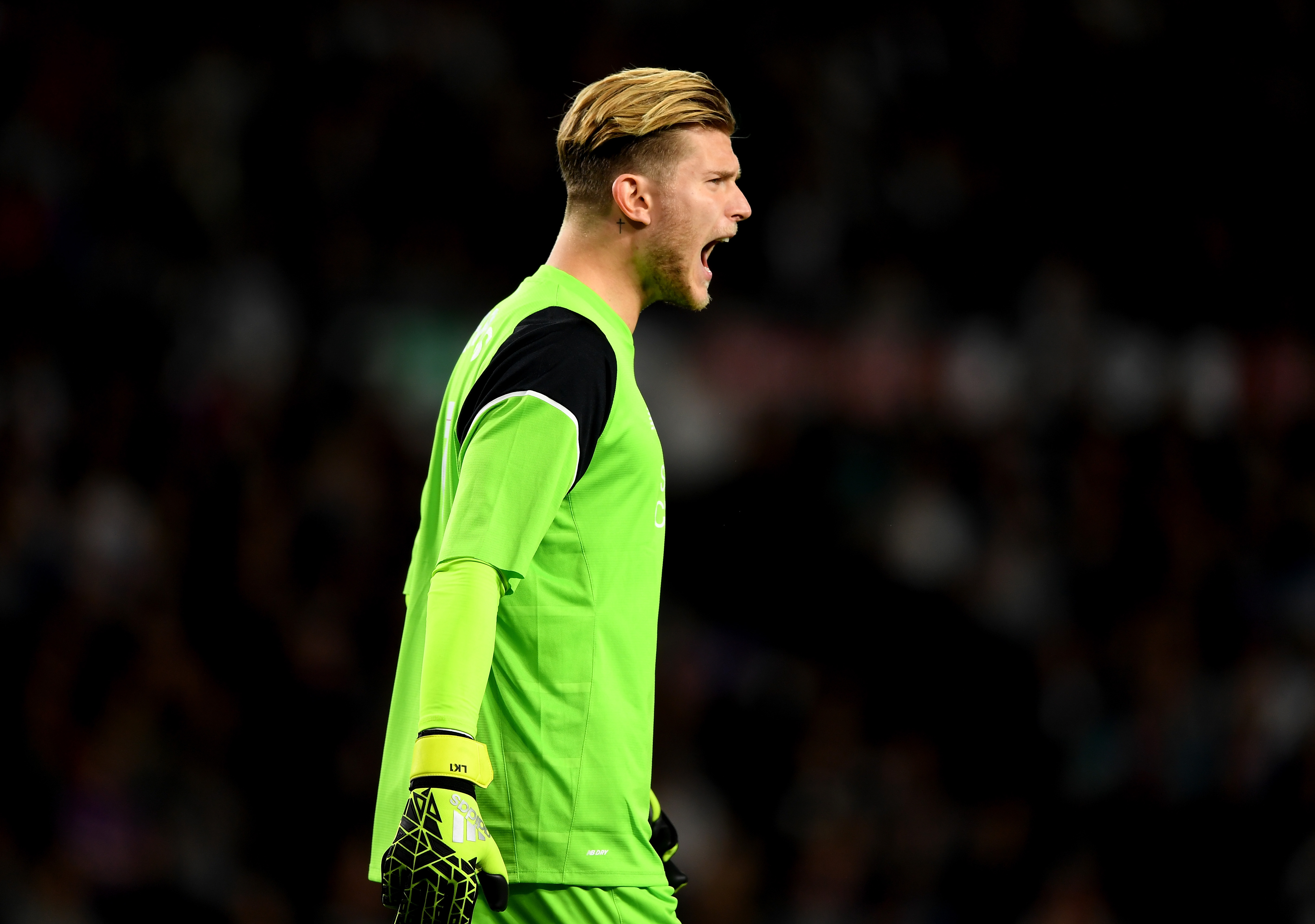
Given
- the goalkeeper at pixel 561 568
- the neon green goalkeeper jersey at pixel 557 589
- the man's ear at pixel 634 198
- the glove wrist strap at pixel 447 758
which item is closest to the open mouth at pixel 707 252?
the goalkeeper at pixel 561 568

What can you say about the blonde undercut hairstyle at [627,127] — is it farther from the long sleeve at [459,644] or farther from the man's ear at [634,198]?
the long sleeve at [459,644]

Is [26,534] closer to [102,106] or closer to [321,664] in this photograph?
[321,664]

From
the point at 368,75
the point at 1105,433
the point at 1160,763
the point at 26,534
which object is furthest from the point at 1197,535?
the point at 26,534

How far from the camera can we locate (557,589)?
102 inches

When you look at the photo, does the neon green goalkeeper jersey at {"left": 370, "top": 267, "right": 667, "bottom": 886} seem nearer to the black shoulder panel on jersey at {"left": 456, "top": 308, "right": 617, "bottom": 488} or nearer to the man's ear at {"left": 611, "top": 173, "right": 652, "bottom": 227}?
the black shoulder panel on jersey at {"left": 456, "top": 308, "right": 617, "bottom": 488}

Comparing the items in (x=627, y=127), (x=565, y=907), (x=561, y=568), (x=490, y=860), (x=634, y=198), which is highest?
(x=627, y=127)

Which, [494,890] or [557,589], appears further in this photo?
[557,589]

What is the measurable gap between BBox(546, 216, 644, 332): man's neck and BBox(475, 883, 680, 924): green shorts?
37.4 inches

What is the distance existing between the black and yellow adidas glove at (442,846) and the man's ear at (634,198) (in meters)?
1.00

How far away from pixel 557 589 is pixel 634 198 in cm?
72

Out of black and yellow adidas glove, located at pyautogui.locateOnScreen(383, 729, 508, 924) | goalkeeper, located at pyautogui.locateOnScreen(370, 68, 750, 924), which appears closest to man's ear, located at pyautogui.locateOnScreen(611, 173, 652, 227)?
goalkeeper, located at pyautogui.locateOnScreen(370, 68, 750, 924)

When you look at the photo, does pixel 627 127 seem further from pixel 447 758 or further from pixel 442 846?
pixel 442 846

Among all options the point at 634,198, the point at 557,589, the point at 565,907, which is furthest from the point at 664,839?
the point at 634,198

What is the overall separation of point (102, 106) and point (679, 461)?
3218 millimetres
